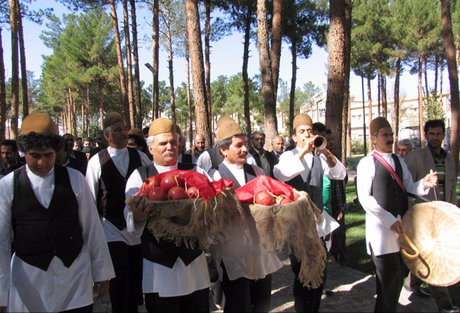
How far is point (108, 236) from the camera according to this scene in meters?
4.28

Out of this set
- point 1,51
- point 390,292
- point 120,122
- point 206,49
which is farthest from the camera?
point 206,49

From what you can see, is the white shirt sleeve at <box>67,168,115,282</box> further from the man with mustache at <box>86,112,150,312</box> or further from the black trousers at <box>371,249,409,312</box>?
the black trousers at <box>371,249,409,312</box>

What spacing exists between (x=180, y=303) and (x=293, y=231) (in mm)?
1137

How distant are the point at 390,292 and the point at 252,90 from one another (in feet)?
141

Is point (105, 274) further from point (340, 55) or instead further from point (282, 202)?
point (340, 55)

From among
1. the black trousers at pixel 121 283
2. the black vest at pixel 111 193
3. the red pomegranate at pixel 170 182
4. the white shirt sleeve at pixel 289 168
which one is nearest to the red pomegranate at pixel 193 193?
the red pomegranate at pixel 170 182

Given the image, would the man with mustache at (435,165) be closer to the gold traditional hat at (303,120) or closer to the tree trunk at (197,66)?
the gold traditional hat at (303,120)

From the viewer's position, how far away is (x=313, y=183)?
4574 mm

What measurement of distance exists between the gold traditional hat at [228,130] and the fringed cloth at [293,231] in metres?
1.01

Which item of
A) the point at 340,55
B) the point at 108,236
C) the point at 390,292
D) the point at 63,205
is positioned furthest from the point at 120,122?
the point at 340,55

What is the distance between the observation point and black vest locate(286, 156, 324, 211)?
14.8ft

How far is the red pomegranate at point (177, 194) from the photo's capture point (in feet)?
8.80

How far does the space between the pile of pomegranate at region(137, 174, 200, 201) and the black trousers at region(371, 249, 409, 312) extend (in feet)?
7.83

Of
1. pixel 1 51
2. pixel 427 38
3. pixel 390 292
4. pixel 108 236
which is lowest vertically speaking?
pixel 390 292
